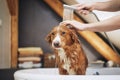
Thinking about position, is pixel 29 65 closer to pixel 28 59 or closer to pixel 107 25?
pixel 28 59

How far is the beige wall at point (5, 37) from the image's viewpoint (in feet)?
7.31

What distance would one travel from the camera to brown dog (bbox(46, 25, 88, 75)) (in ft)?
2.54

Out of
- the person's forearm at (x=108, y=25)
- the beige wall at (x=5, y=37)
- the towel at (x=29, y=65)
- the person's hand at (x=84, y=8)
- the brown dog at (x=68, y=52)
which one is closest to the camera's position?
the person's forearm at (x=108, y=25)

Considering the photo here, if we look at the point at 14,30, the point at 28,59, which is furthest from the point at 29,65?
the point at 14,30

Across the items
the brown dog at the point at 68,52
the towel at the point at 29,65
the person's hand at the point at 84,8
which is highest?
the person's hand at the point at 84,8

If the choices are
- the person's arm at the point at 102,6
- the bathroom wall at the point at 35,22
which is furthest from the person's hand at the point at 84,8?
the bathroom wall at the point at 35,22

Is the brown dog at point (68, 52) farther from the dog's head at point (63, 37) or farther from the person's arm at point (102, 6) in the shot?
the person's arm at point (102, 6)

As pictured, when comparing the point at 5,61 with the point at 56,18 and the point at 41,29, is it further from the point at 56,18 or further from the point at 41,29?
the point at 56,18

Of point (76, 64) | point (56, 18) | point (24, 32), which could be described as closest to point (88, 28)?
point (76, 64)

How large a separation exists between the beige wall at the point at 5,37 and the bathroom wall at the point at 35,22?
0.16 metres

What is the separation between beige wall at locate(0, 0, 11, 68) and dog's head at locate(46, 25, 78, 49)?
148 cm

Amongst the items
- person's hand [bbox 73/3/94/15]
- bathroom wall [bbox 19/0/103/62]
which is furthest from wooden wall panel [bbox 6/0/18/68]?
person's hand [bbox 73/3/94/15]

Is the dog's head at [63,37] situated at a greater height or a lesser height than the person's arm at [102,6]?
→ lesser

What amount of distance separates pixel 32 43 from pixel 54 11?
0.35 meters
